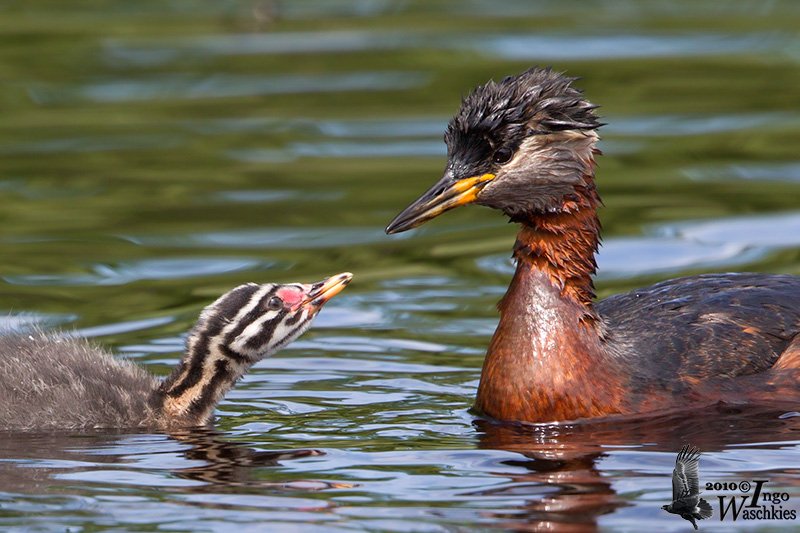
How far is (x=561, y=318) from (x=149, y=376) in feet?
8.72

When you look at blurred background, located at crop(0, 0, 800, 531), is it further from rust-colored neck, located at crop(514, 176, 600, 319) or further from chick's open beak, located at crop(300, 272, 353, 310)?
rust-colored neck, located at crop(514, 176, 600, 319)

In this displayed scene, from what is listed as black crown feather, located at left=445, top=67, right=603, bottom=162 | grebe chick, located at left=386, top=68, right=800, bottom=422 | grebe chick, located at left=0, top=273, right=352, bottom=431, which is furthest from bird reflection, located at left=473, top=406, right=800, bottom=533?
black crown feather, located at left=445, top=67, right=603, bottom=162

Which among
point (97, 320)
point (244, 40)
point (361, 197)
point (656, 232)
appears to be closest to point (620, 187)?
point (656, 232)

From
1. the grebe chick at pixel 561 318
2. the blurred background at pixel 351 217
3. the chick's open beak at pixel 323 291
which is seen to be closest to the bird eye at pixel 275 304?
the chick's open beak at pixel 323 291

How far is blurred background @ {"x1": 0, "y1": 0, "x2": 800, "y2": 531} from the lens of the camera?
7875 mm

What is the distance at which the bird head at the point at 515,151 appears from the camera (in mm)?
9086

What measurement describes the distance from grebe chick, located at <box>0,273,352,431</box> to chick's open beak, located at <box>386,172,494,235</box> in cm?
77

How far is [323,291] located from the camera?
967 centimetres

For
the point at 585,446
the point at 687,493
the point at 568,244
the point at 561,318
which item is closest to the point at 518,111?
the point at 568,244

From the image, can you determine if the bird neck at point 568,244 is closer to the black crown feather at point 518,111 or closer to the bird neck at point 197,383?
the black crown feather at point 518,111

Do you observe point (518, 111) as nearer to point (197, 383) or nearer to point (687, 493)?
point (197, 383)

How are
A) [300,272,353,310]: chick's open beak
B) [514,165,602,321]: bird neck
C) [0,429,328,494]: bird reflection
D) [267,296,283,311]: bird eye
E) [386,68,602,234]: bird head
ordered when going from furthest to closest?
[300,272,353,310]: chick's open beak
[267,296,283,311]: bird eye
[514,165,602,321]: bird neck
[386,68,602,234]: bird head
[0,429,328,494]: bird reflection

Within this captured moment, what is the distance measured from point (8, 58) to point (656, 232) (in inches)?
394

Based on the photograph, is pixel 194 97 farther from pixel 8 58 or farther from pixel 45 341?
pixel 45 341
